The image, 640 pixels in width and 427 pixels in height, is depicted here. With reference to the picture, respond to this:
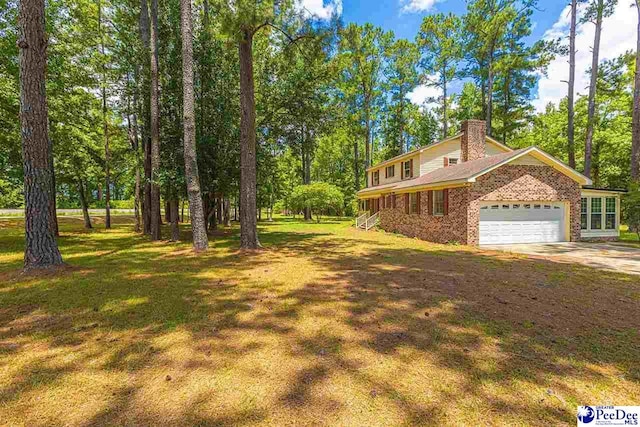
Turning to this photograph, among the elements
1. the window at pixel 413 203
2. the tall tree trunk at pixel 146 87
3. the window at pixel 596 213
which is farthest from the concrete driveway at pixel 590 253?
the tall tree trunk at pixel 146 87

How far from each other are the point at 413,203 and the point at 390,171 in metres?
6.86

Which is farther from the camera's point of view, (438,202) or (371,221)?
(371,221)

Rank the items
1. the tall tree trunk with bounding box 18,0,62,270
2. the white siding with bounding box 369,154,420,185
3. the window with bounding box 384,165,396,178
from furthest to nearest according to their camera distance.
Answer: the window with bounding box 384,165,396,178 < the white siding with bounding box 369,154,420,185 < the tall tree trunk with bounding box 18,0,62,270

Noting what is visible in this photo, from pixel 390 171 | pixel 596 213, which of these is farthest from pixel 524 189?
pixel 390 171

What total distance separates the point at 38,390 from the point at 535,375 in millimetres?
4792

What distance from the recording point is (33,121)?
6.79 m

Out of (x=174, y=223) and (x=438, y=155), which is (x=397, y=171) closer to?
(x=438, y=155)

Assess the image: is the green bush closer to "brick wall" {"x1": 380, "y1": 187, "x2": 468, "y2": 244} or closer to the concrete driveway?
"brick wall" {"x1": 380, "y1": 187, "x2": 468, "y2": 244}

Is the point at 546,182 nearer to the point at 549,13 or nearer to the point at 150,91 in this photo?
the point at 549,13

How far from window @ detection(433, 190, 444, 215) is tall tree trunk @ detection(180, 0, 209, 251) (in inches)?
441

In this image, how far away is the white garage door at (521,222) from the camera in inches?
530

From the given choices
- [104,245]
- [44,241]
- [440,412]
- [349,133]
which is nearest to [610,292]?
Result: [440,412]

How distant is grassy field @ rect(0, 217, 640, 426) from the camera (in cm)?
252

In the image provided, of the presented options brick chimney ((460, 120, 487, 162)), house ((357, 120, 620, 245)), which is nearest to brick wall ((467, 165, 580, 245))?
house ((357, 120, 620, 245))
